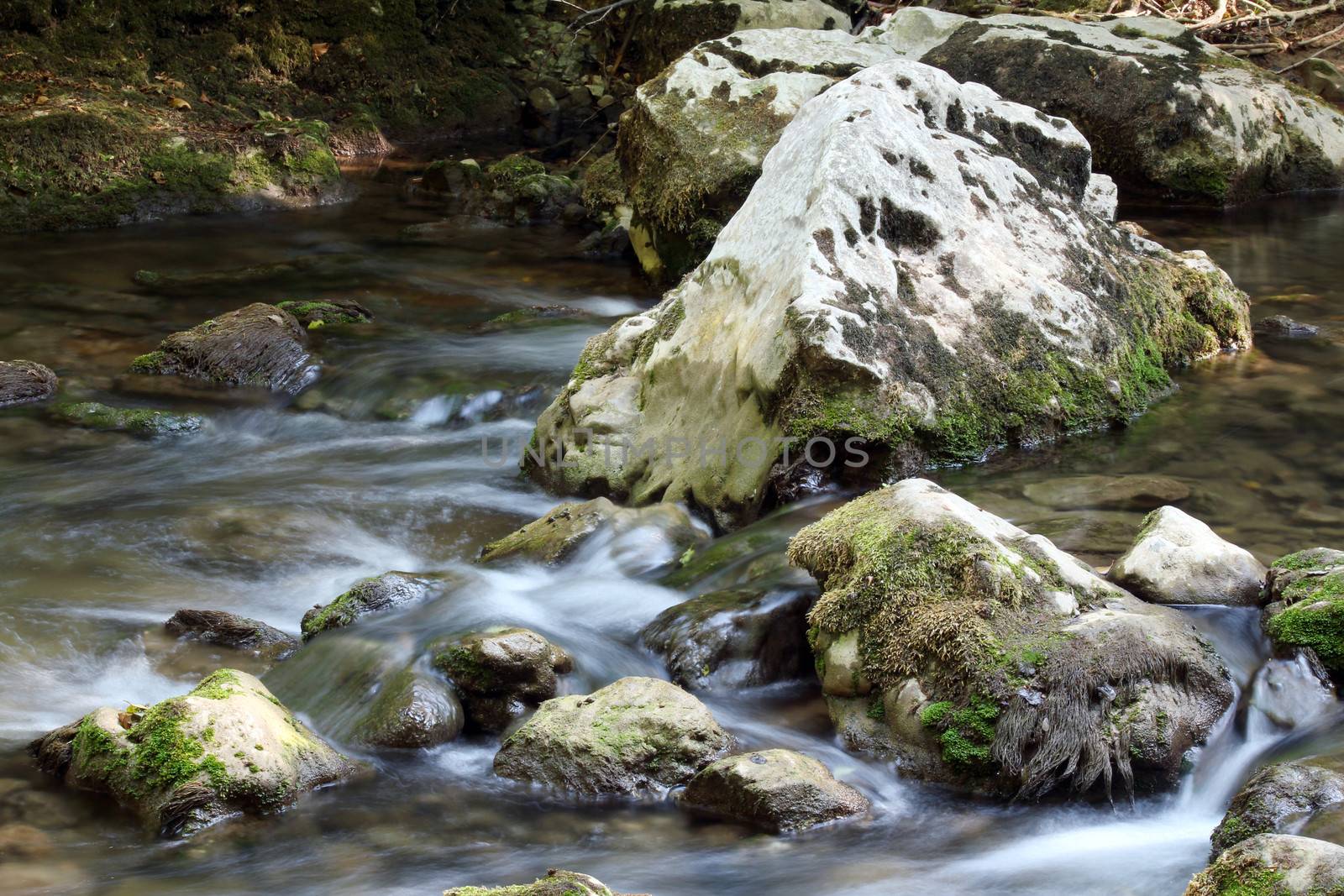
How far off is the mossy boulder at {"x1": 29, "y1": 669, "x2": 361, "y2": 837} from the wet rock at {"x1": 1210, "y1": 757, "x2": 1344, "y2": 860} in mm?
2481

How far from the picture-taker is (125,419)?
294 inches

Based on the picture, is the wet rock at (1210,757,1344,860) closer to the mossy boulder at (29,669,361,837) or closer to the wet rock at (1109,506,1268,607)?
the wet rock at (1109,506,1268,607)

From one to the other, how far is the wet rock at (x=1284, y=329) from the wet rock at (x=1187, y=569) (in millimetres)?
3996

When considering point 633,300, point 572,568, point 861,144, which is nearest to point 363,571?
point 572,568

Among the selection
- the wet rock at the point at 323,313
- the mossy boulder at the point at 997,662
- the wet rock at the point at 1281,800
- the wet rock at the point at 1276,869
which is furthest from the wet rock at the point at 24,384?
the wet rock at the point at 1276,869

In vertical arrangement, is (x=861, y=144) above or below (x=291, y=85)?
below

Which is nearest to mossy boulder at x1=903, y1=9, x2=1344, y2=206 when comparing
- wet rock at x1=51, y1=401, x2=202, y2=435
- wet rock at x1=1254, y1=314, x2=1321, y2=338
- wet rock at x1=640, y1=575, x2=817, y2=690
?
wet rock at x1=1254, y1=314, x2=1321, y2=338

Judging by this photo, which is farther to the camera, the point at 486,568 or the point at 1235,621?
the point at 486,568

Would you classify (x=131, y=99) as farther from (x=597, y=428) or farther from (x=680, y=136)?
(x=597, y=428)

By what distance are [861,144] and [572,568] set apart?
2.47 meters

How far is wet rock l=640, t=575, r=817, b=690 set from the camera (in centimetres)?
430

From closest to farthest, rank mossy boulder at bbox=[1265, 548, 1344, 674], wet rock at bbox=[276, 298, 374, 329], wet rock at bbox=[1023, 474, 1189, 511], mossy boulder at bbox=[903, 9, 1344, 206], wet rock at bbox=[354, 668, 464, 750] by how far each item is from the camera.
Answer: mossy boulder at bbox=[1265, 548, 1344, 674] → wet rock at bbox=[354, 668, 464, 750] → wet rock at bbox=[1023, 474, 1189, 511] → wet rock at bbox=[276, 298, 374, 329] → mossy boulder at bbox=[903, 9, 1344, 206]

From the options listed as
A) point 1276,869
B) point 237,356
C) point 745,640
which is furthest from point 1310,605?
point 237,356

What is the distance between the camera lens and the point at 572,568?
5.16m
